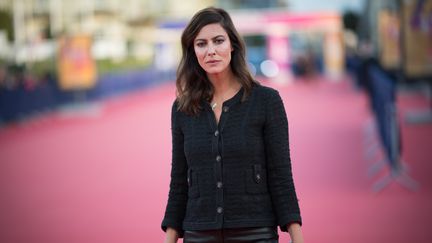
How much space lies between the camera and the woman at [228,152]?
2789 mm

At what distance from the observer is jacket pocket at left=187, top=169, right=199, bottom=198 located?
2.85 m

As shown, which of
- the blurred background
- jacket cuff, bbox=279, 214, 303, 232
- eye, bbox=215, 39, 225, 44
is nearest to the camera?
jacket cuff, bbox=279, 214, 303, 232

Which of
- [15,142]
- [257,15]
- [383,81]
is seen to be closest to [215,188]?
[383,81]

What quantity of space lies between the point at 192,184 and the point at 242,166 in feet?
0.63

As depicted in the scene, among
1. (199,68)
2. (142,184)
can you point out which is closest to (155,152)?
(142,184)

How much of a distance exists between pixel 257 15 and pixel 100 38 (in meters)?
11.9

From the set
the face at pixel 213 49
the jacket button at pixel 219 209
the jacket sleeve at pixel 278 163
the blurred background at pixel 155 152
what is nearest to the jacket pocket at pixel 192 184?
the jacket button at pixel 219 209

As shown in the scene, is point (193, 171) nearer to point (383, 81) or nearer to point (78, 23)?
point (383, 81)

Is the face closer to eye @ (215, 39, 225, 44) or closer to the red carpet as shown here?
eye @ (215, 39, 225, 44)

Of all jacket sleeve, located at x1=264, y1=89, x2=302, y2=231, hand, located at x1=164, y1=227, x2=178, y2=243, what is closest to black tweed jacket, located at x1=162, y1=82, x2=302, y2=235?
jacket sleeve, located at x1=264, y1=89, x2=302, y2=231

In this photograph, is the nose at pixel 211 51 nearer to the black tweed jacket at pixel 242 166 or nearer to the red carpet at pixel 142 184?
the black tweed jacket at pixel 242 166

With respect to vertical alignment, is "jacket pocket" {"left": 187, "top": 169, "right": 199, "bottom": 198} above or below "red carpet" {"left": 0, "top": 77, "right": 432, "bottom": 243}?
above

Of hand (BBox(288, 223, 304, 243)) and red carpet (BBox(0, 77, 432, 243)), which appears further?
red carpet (BBox(0, 77, 432, 243))

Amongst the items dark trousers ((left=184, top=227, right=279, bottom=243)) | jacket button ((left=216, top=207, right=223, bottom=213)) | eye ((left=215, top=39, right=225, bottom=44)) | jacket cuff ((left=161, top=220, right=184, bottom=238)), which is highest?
eye ((left=215, top=39, right=225, bottom=44))
